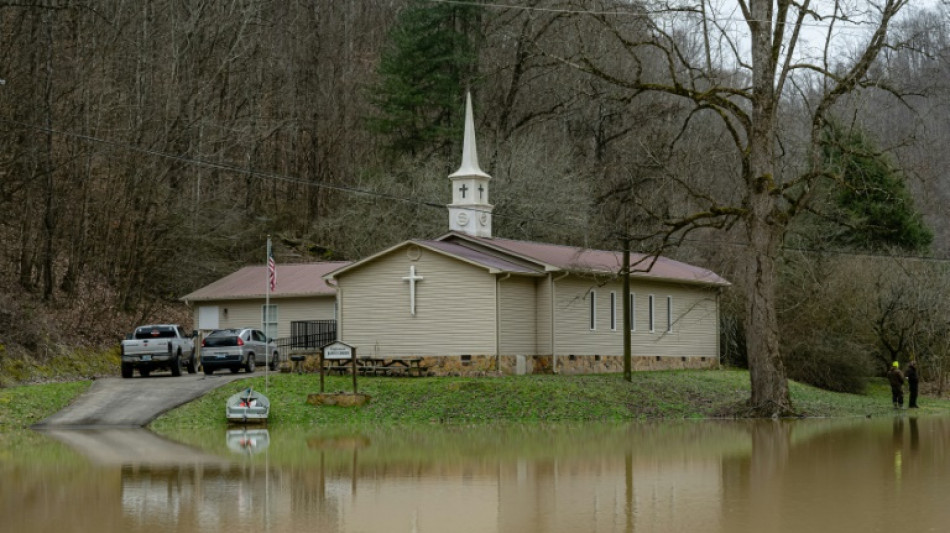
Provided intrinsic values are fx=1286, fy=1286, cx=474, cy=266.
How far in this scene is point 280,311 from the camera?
4747cm

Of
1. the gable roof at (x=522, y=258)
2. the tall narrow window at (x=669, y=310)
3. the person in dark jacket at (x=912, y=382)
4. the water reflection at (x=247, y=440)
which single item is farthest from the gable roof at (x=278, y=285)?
the person in dark jacket at (x=912, y=382)

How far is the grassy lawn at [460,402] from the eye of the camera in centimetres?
3262

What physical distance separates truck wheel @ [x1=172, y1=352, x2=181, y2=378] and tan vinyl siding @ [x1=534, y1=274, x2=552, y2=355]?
11.5 m

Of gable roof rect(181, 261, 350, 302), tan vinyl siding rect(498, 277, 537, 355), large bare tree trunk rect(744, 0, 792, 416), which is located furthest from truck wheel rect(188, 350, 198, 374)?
large bare tree trunk rect(744, 0, 792, 416)

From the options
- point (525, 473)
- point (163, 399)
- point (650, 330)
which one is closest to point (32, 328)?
point (163, 399)

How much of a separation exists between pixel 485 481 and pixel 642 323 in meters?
29.0

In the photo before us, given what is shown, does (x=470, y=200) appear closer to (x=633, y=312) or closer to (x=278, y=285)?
(x=633, y=312)

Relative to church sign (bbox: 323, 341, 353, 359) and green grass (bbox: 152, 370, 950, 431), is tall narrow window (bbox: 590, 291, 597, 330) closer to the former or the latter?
green grass (bbox: 152, 370, 950, 431)

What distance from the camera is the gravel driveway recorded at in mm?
32281

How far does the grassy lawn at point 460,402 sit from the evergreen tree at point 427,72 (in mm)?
24451

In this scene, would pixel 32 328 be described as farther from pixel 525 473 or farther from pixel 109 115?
pixel 525 473

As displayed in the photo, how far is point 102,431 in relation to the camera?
30.8m

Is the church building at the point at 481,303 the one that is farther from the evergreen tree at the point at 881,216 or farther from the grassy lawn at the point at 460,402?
the evergreen tree at the point at 881,216

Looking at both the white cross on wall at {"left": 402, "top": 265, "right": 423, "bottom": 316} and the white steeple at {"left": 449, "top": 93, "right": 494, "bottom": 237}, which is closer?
the white cross on wall at {"left": 402, "top": 265, "right": 423, "bottom": 316}
